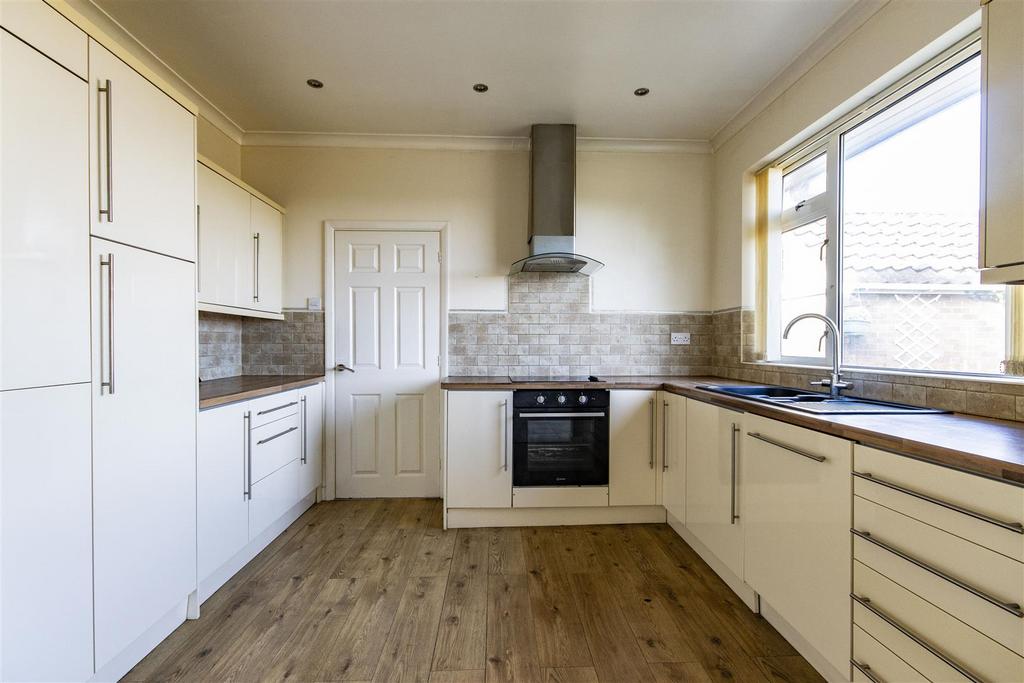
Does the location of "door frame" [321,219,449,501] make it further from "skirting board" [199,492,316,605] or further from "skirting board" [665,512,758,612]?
"skirting board" [665,512,758,612]

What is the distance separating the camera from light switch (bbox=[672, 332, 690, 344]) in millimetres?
3232

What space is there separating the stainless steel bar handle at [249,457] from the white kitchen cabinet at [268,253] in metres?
0.88

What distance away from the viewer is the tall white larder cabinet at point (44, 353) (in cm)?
110

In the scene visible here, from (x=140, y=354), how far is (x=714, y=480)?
2427 mm

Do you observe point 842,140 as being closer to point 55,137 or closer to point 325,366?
point 55,137

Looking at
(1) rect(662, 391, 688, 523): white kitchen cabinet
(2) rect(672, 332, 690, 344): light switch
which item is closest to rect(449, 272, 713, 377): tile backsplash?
(2) rect(672, 332, 690, 344): light switch

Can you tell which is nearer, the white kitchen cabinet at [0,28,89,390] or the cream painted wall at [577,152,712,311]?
the white kitchen cabinet at [0,28,89,390]

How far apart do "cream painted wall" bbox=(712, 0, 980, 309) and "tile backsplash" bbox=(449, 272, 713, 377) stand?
0.45 meters

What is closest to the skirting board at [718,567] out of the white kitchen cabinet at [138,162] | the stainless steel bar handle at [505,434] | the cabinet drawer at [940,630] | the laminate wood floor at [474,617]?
the laminate wood floor at [474,617]

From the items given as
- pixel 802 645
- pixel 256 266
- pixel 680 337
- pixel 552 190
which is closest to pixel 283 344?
pixel 256 266

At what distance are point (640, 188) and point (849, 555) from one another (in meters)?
2.67

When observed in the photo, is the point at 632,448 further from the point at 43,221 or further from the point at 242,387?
the point at 43,221

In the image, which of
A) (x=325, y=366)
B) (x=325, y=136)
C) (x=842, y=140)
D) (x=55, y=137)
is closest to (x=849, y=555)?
(x=842, y=140)

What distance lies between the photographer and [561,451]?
2.63 metres
